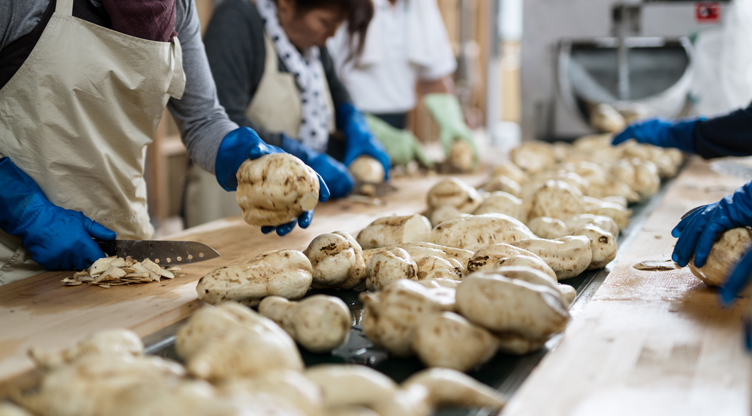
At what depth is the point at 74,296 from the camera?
1139 mm

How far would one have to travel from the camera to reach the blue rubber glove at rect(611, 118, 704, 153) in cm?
204

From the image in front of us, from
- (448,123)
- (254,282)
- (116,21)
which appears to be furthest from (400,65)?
(254,282)

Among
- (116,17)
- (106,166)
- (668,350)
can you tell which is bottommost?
(668,350)

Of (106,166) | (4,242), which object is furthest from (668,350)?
(4,242)

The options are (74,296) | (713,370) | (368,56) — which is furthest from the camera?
(368,56)

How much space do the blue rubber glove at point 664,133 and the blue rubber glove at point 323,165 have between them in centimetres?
102

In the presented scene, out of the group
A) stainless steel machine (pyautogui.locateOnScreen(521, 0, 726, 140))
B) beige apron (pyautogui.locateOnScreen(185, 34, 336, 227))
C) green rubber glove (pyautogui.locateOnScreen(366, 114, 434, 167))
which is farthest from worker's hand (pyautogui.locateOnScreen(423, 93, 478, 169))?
beige apron (pyautogui.locateOnScreen(185, 34, 336, 227))

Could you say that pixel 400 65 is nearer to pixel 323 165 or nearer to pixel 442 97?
pixel 442 97

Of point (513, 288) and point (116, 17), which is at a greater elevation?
point (116, 17)

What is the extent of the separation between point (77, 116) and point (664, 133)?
183 centimetres

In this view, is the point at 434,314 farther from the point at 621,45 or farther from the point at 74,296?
the point at 621,45

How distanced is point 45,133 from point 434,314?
935 millimetres

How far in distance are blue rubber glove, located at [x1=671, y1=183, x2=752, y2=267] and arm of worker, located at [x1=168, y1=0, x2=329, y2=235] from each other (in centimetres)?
88

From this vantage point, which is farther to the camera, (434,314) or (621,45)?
(621,45)
